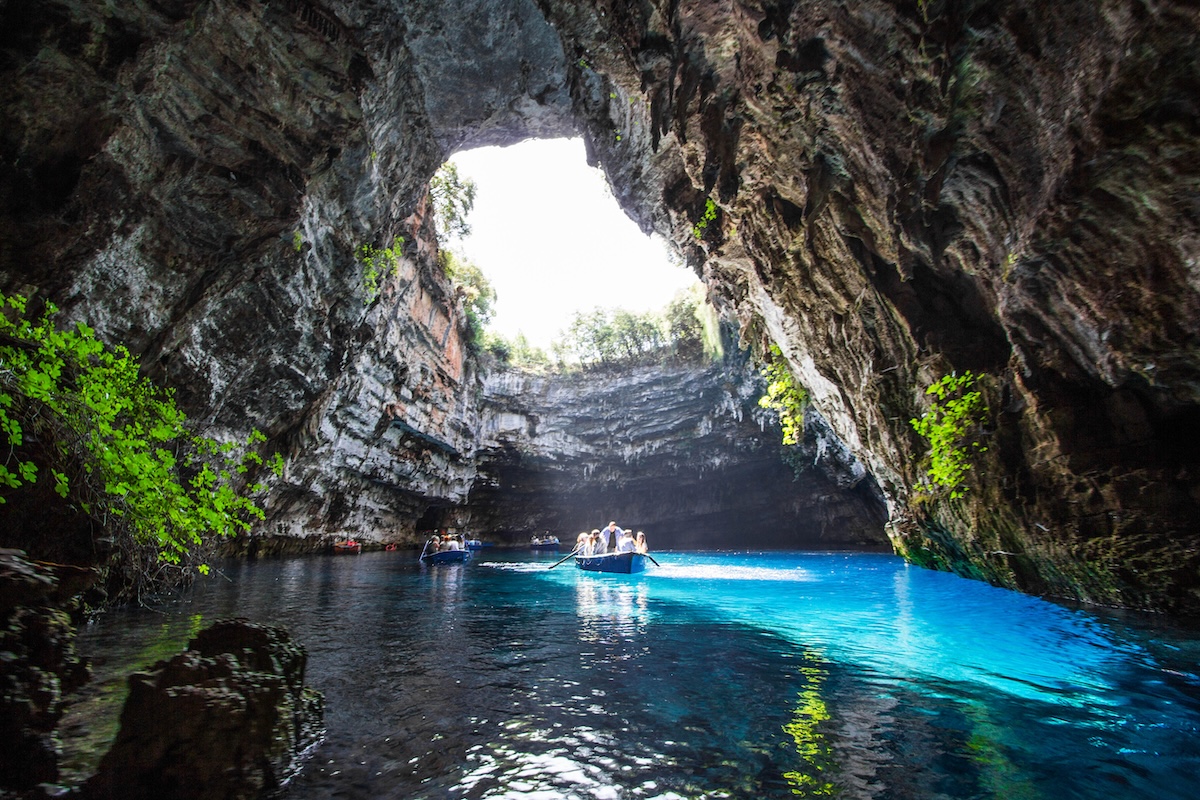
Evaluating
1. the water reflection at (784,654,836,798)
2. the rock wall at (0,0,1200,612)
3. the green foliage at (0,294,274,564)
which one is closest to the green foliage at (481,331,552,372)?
the rock wall at (0,0,1200,612)

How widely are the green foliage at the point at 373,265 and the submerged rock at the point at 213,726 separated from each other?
1175 centimetres

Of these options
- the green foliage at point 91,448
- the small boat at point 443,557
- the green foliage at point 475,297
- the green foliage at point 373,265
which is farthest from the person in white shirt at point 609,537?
the green foliage at point 475,297

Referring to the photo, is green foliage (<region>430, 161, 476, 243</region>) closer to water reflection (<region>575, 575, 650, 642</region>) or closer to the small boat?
the small boat

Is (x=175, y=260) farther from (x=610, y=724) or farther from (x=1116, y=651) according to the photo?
(x=1116, y=651)

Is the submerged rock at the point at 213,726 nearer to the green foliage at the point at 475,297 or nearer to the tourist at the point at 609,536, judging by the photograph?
the tourist at the point at 609,536

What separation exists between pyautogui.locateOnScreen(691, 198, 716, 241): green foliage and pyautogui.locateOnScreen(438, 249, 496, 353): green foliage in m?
15.2

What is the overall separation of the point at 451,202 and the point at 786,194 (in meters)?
18.3

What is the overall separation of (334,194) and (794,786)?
13.3 metres

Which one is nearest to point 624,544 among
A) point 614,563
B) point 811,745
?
point 614,563

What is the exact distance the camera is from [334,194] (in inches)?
473

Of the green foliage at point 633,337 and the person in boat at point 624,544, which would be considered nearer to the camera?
the person in boat at point 624,544

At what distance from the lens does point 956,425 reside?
27.0ft

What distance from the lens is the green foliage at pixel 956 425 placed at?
7992 mm

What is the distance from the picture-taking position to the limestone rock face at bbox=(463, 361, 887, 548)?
29.0 metres
